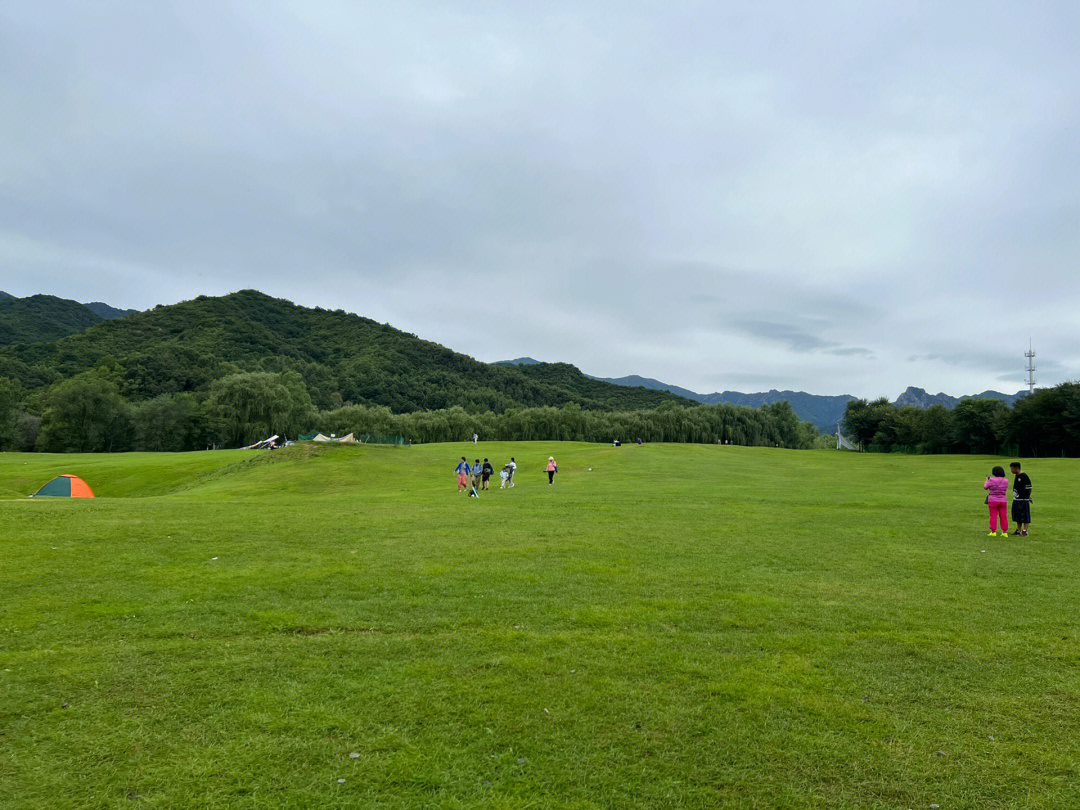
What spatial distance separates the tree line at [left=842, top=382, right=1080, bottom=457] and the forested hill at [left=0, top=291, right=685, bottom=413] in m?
72.2

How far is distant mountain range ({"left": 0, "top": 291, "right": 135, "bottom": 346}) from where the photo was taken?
162 meters

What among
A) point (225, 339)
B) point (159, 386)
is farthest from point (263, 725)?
point (225, 339)

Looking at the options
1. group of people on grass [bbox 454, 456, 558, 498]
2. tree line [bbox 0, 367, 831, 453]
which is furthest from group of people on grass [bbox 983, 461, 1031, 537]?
tree line [bbox 0, 367, 831, 453]

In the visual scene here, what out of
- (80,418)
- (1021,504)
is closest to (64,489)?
(1021,504)

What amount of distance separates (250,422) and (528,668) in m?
84.1

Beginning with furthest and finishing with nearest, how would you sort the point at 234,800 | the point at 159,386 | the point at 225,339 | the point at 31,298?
the point at 31,298 → the point at 225,339 → the point at 159,386 → the point at 234,800

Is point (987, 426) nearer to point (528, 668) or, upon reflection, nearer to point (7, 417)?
point (528, 668)

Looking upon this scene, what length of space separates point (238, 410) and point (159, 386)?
147ft

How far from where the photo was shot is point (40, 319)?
581 feet

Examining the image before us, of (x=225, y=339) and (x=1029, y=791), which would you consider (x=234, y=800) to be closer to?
(x=1029, y=791)

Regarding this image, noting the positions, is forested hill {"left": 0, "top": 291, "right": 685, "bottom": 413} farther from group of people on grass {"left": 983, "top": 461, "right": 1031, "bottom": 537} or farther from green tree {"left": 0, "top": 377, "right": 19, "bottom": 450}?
group of people on grass {"left": 983, "top": 461, "right": 1031, "bottom": 537}

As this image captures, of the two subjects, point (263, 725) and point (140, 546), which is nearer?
point (263, 725)

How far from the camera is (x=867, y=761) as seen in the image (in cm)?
550

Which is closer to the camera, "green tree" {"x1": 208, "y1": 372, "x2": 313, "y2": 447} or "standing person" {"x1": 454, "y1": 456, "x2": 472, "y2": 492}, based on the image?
"standing person" {"x1": 454, "y1": 456, "x2": 472, "y2": 492}
